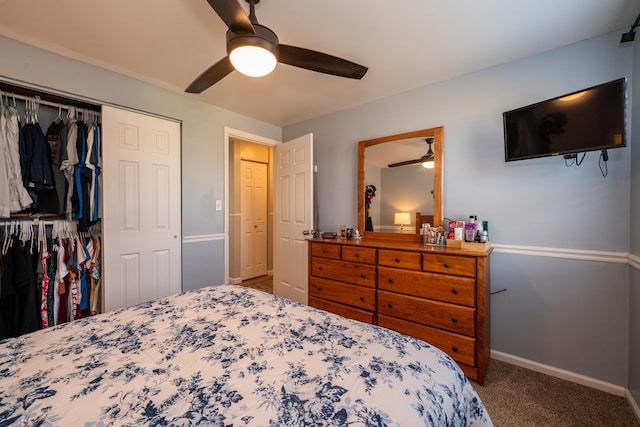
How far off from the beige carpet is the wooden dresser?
151 mm

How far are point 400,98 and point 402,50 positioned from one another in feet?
2.40

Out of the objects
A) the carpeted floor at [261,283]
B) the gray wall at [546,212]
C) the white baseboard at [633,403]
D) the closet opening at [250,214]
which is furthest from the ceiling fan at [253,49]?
the carpeted floor at [261,283]

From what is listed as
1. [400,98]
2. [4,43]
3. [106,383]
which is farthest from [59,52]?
[400,98]

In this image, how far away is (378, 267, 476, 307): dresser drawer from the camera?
188cm

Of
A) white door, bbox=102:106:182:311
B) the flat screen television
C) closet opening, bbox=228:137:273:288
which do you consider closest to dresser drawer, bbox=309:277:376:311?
white door, bbox=102:106:182:311

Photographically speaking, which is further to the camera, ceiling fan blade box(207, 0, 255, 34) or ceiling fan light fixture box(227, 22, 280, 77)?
ceiling fan light fixture box(227, 22, 280, 77)

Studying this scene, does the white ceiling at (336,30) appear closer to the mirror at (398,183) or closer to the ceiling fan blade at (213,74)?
the ceiling fan blade at (213,74)

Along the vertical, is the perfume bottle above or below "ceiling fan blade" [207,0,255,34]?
below

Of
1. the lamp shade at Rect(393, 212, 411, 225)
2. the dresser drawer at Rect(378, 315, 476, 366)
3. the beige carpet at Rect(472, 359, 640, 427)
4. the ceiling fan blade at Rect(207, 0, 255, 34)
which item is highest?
the ceiling fan blade at Rect(207, 0, 255, 34)

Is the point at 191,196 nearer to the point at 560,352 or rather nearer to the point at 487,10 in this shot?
the point at 487,10

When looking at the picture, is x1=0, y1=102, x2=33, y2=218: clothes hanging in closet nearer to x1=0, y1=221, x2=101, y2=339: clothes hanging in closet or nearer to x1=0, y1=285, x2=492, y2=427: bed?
x1=0, y1=221, x2=101, y2=339: clothes hanging in closet

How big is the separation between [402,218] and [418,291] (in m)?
0.81

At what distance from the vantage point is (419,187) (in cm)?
255

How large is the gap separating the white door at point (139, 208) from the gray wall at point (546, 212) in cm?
253
